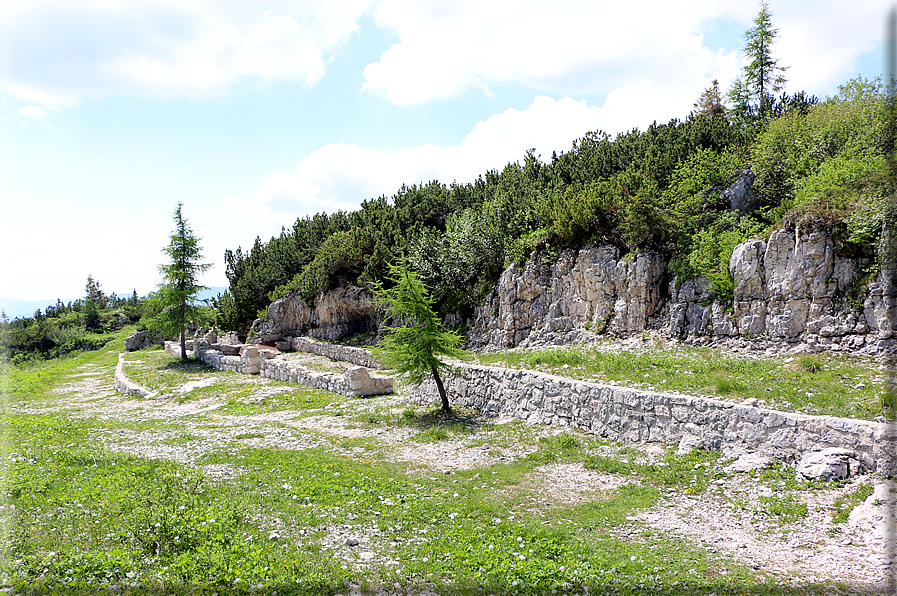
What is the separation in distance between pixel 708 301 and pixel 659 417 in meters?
10.4

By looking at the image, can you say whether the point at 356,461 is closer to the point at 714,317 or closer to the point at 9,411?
the point at 714,317

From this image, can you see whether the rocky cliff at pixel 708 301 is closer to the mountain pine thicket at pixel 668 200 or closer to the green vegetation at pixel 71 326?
the mountain pine thicket at pixel 668 200

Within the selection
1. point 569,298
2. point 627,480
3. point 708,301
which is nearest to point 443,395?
point 627,480

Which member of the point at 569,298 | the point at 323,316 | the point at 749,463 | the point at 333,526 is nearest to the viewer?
the point at 333,526

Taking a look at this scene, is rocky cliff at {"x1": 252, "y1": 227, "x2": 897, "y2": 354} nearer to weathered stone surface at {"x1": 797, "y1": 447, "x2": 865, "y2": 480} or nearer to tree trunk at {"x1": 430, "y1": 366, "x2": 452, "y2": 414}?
weathered stone surface at {"x1": 797, "y1": 447, "x2": 865, "y2": 480}

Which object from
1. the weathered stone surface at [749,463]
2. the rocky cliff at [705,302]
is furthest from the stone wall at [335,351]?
the weathered stone surface at [749,463]

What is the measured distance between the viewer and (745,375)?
15156 millimetres

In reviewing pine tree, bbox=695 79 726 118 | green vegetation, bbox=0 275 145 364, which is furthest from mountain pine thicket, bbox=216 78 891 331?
green vegetation, bbox=0 275 145 364

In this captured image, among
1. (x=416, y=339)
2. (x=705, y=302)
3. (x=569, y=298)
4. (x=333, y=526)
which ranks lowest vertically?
(x=333, y=526)

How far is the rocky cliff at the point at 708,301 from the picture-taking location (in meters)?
Result: 17.4

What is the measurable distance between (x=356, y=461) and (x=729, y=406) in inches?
401

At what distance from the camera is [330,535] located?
27.7ft

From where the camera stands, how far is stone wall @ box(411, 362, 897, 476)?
10.0 meters

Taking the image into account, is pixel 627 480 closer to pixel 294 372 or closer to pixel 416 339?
pixel 416 339
